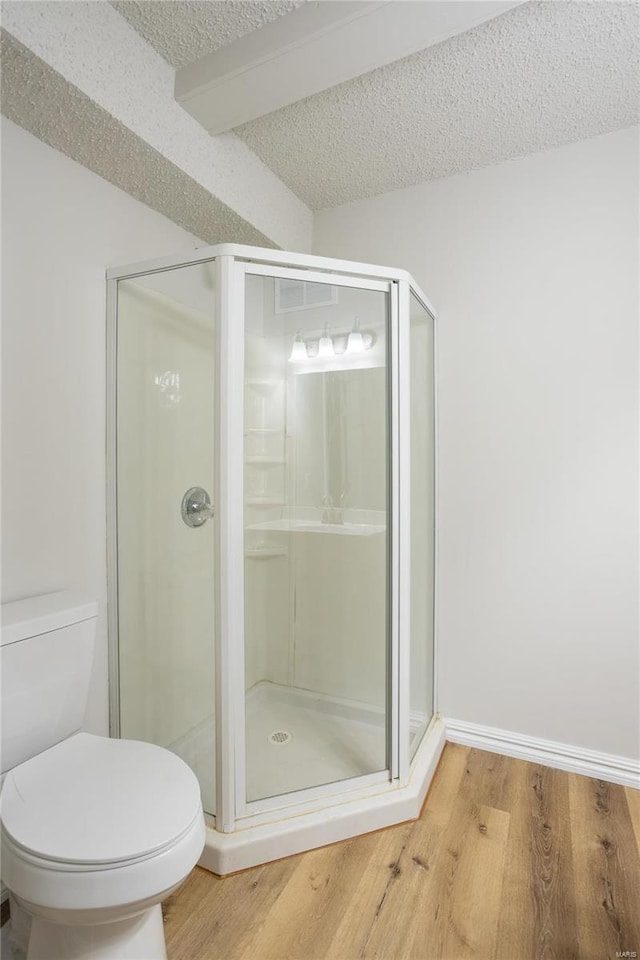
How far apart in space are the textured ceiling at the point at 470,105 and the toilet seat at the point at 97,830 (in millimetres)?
2214

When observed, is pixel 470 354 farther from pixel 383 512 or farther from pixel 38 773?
pixel 38 773

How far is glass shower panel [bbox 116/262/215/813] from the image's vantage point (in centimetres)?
164

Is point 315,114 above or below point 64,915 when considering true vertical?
above

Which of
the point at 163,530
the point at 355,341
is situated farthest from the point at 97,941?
the point at 355,341

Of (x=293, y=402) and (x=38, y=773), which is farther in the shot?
(x=293, y=402)

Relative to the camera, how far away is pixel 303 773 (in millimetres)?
1732

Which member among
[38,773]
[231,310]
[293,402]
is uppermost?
[231,310]

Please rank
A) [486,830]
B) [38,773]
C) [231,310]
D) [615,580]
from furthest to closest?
[615,580] → [486,830] → [231,310] → [38,773]

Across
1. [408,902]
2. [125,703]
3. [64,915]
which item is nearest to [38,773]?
[64,915]

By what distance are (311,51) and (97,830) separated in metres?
2.12

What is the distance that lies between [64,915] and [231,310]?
5.01 feet

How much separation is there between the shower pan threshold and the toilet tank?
0.58m

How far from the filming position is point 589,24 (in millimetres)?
1435

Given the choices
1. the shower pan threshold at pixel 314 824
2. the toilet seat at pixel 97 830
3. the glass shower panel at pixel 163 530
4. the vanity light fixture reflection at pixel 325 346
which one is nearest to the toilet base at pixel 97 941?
the toilet seat at pixel 97 830
